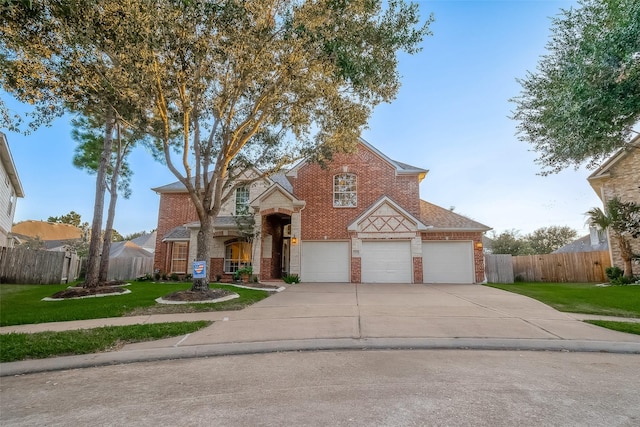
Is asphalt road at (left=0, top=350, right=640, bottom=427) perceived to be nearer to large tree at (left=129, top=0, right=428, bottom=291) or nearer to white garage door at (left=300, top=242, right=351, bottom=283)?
large tree at (left=129, top=0, right=428, bottom=291)

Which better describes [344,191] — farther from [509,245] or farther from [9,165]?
[509,245]

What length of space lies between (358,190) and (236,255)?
8.02m

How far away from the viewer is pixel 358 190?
17.7m

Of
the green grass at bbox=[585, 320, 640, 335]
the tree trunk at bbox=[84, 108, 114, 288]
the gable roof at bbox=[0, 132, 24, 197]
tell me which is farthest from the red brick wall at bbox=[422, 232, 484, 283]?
the gable roof at bbox=[0, 132, 24, 197]

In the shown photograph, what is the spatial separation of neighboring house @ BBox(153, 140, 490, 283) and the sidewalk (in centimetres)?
762

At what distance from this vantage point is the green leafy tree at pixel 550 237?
36656 millimetres

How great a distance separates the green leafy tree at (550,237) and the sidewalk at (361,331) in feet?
110

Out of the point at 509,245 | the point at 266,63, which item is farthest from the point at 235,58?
the point at 509,245

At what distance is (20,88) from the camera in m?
8.59

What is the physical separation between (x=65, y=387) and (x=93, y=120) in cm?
1465

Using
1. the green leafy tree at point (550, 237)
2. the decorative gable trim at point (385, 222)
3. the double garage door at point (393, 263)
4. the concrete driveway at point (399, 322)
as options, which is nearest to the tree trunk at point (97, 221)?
the concrete driveway at point (399, 322)

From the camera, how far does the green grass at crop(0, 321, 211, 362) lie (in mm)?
4863

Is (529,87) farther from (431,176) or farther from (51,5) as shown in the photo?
(51,5)

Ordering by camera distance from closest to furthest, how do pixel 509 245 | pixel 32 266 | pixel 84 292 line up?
pixel 84 292 < pixel 32 266 < pixel 509 245
